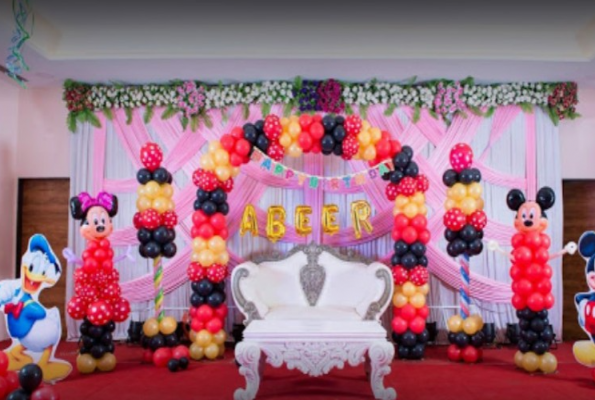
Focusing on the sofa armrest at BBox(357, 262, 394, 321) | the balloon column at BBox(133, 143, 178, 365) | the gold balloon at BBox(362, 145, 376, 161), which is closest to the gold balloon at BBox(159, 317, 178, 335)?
the balloon column at BBox(133, 143, 178, 365)

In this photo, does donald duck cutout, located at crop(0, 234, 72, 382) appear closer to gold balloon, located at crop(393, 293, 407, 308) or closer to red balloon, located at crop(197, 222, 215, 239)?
Answer: red balloon, located at crop(197, 222, 215, 239)

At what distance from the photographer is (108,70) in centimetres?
680

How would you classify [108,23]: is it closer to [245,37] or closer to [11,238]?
[245,37]

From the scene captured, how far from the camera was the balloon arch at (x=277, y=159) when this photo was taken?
20.2ft

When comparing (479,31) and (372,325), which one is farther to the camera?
(479,31)

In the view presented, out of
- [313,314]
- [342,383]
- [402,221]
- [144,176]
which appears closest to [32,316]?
[144,176]

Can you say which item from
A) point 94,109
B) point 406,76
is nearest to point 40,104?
point 94,109

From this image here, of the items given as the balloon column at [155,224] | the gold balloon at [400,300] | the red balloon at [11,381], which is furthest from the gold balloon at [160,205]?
the gold balloon at [400,300]

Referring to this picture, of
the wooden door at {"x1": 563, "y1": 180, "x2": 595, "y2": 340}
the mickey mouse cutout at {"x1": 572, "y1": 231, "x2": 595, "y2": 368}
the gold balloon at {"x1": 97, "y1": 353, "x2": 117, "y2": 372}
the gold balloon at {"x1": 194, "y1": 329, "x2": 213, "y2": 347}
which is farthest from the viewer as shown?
the wooden door at {"x1": 563, "y1": 180, "x2": 595, "y2": 340}

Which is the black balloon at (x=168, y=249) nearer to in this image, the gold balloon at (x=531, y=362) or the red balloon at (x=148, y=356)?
the red balloon at (x=148, y=356)

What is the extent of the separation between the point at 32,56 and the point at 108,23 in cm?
92

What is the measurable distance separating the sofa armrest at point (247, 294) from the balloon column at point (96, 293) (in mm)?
1104

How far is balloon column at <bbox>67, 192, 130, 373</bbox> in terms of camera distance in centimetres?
545

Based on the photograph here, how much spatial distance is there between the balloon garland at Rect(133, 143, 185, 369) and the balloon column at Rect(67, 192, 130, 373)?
348 mm
